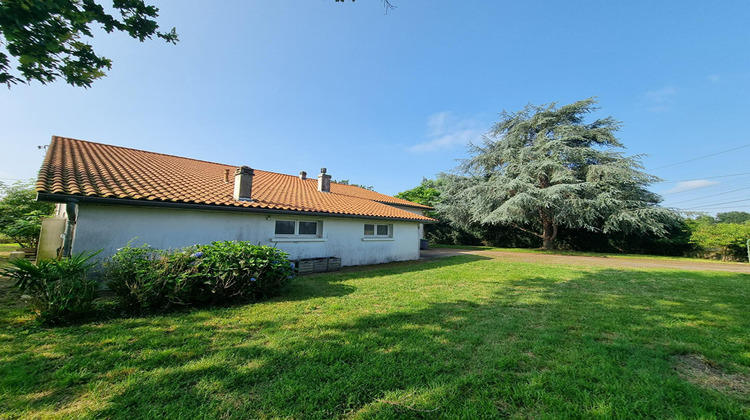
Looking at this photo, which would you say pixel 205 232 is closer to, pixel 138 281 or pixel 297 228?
pixel 297 228

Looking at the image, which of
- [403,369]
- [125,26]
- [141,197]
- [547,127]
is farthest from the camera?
[547,127]

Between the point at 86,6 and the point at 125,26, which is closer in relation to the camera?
the point at 86,6

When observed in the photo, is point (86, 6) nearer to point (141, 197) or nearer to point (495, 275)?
point (141, 197)

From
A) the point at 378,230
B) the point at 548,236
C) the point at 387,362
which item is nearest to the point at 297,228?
the point at 378,230

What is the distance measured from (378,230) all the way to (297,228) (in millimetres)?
4118

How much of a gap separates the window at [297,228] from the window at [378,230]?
2536 mm

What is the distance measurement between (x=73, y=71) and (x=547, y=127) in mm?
25238

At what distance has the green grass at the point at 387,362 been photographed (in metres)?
2.44

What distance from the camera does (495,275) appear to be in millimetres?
9281

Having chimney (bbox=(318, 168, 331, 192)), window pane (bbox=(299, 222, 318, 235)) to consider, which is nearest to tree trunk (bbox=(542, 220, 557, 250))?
chimney (bbox=(318, 168, 331, 192))

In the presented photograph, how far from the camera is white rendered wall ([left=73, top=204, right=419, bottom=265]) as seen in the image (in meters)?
6.28

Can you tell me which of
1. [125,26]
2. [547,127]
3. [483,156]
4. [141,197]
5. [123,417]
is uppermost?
[547,127]

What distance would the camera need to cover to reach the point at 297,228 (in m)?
9.82

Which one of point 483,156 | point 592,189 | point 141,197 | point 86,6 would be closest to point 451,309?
point 141,197
